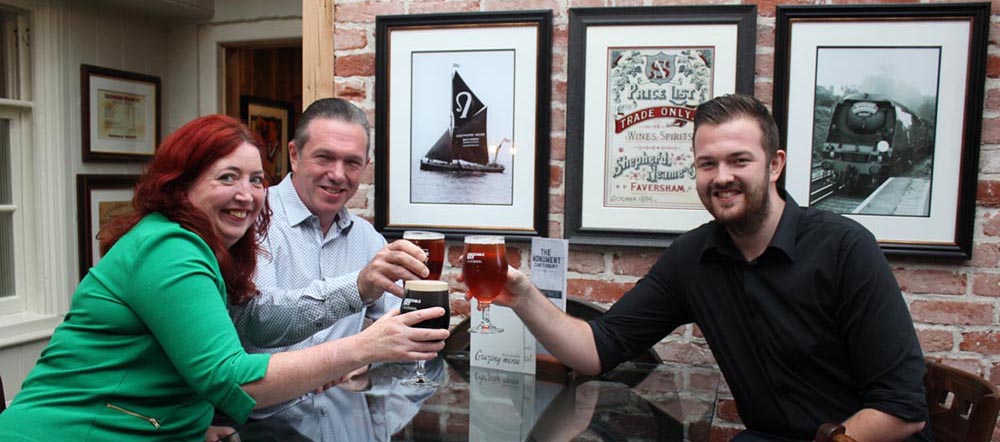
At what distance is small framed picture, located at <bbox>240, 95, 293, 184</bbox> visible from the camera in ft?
13.8

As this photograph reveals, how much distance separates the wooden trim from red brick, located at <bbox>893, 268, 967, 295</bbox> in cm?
191

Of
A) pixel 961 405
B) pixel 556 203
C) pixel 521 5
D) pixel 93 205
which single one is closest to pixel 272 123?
pixel 93 205

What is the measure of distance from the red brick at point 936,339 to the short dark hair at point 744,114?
2.80 feet

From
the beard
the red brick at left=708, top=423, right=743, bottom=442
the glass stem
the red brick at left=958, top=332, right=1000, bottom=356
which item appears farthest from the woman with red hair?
the red brick at left=958, top=332, right=1000, bottom=356

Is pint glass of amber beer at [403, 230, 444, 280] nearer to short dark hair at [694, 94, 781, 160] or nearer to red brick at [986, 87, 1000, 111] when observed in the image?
short dark hair at [694, 94, 781, 160]

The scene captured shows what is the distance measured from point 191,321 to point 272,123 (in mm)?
3522

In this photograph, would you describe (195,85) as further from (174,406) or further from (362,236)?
(174,406)

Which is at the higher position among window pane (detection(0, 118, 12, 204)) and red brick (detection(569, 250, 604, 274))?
window pane (detection(0, 118, 12, 204))

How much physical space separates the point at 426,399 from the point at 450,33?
1243mm

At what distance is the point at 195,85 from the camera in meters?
4.04

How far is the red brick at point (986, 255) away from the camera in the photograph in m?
2.11

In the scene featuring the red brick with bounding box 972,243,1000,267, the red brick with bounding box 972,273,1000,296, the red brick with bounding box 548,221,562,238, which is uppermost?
the red brick with bounding box 548,221,562,238

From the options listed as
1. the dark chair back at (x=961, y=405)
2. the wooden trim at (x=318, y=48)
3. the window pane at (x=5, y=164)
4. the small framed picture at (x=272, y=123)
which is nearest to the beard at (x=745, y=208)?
the dark chair back at (x=961, y=405)

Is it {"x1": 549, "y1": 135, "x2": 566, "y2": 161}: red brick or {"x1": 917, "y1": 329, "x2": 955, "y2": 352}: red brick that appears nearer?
{"x1": 917, "y1": 329, "x2": 955, "y2": 352}: red brick
